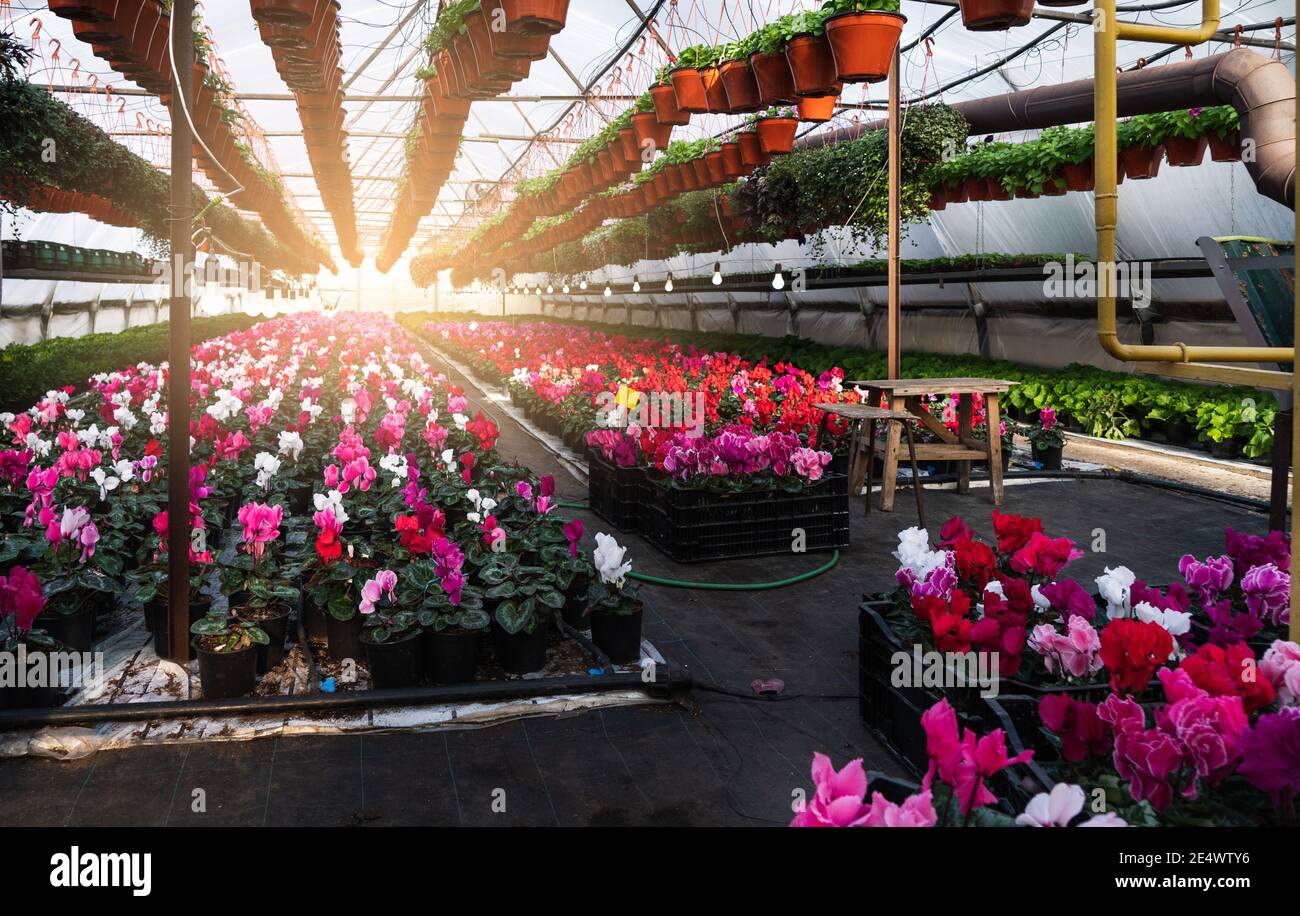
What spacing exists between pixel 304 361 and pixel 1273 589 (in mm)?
13853

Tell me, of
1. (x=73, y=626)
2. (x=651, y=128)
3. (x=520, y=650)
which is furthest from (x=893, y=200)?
(x=73, y=626)

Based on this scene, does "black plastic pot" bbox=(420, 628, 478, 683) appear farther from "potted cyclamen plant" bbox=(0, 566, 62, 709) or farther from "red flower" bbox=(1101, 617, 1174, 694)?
"red flower" bbox=(1101, 617, 1174, 694)

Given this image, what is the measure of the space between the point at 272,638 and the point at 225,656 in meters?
0.43

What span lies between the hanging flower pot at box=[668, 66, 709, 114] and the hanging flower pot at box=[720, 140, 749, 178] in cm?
201

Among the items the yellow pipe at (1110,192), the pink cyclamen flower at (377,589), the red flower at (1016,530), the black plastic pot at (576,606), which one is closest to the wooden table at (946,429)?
the black plastic pot at (576,606)

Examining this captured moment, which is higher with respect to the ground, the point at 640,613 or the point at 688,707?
the point at 640,613

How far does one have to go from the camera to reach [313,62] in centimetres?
582

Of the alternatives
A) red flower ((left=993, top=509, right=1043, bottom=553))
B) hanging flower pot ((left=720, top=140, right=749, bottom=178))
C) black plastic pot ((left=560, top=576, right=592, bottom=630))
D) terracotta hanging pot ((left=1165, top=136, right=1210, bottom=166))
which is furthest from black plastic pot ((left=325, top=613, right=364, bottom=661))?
terracotta hanging pot ((left=1165, top=136, right=1210, bottom=166))

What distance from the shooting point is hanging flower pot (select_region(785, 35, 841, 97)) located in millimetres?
5590
